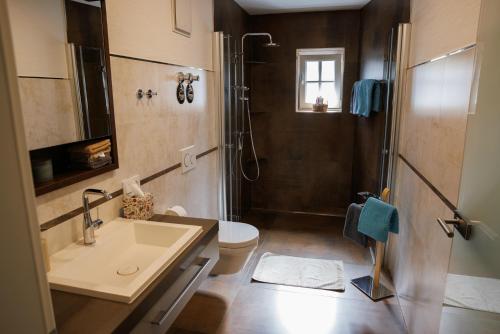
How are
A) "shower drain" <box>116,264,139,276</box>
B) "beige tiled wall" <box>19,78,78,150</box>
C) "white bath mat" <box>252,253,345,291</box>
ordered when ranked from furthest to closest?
"white bath mat" <box>252,253,345,291</box> < "shower drain" <box>116,264,139,276</box> < "beige tiled wall" <box>19,78,78,150</box>

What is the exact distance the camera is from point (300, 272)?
2893 millimetres

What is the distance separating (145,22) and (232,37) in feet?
5.07

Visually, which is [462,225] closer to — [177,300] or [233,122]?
[177,300]

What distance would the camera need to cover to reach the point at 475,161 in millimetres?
1162

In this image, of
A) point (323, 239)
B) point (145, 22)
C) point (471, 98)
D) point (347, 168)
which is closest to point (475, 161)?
point (471, 98)

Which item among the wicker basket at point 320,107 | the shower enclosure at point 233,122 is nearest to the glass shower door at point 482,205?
the shower enclosure at point 233,122

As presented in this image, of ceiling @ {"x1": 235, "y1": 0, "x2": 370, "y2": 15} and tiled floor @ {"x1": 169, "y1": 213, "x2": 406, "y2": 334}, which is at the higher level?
ceiling @ {"x1": 235, "y1": 0, "x2": 370, "y2": 15}

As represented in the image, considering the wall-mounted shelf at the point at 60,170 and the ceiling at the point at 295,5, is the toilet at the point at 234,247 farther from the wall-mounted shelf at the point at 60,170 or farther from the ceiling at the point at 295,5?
the ceiling at the point at 295,5

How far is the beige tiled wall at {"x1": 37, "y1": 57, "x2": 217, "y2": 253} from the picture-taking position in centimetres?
143

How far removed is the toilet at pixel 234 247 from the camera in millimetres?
2367

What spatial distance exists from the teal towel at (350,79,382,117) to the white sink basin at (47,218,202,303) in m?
2.16

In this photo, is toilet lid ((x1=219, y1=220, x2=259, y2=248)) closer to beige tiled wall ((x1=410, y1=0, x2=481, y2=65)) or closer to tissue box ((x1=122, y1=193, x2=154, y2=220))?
tissue box ((x1=122, y1=193, x2=154, y2=220))

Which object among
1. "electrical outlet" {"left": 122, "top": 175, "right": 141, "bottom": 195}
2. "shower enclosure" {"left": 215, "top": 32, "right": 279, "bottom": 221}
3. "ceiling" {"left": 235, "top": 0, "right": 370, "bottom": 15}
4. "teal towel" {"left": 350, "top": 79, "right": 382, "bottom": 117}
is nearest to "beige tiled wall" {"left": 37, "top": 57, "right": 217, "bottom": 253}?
"electrical outlet" {"left": 122, "top": 175, "right": 141, "bottom": 195}

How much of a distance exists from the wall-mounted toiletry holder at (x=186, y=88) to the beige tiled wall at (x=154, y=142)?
0.04m
